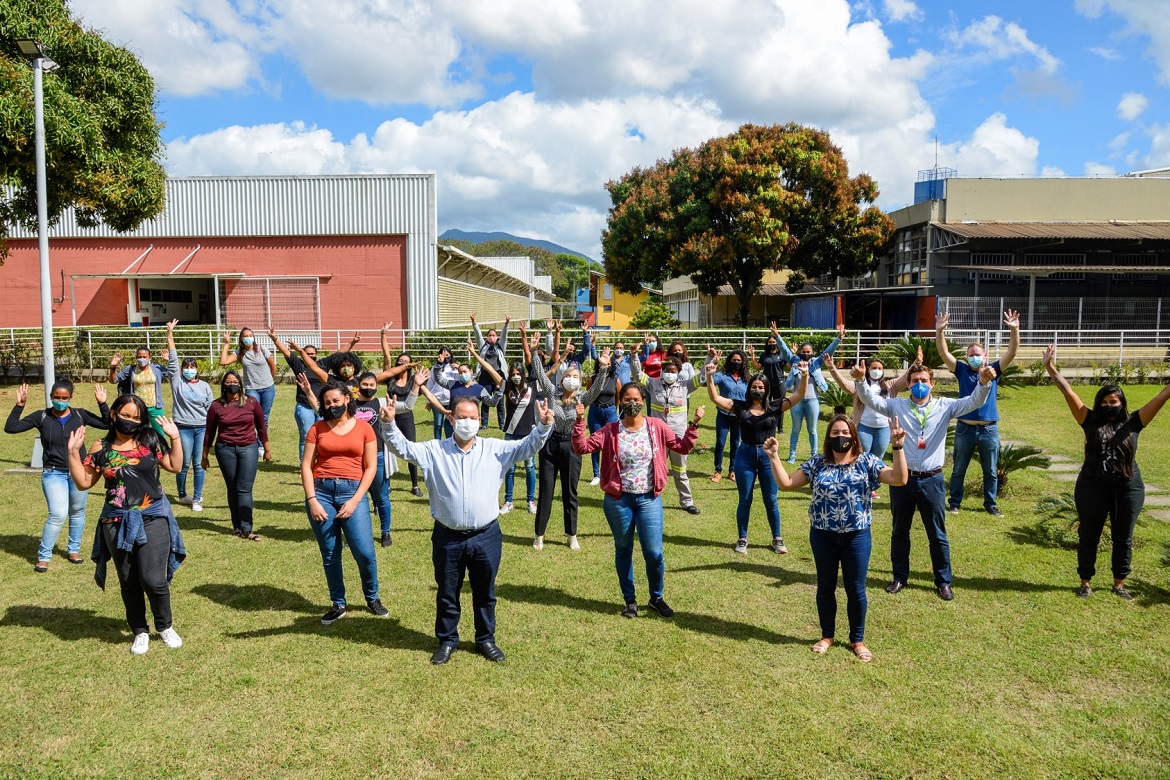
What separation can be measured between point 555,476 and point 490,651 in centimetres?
260

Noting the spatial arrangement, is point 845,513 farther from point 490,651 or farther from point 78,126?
point 78,126

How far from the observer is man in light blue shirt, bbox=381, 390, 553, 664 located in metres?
5.12

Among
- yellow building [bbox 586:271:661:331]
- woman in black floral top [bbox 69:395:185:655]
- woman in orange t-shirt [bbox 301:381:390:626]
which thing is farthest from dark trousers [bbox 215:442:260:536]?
yellow building [bbox 586:271:661:331]

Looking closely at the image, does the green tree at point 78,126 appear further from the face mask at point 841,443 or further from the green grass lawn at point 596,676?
the face mask at point 841,443

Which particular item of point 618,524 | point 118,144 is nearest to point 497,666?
point 618,524

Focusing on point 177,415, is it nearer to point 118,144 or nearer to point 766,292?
point 118,144

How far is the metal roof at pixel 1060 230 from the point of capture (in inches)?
1029

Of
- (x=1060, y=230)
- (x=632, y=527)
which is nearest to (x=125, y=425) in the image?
(x=632, y=527)

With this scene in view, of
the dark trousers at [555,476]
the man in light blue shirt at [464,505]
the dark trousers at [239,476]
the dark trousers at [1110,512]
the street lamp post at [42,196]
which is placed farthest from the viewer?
the street lamp post at [42,196]

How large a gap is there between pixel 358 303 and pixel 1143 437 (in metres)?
22.5

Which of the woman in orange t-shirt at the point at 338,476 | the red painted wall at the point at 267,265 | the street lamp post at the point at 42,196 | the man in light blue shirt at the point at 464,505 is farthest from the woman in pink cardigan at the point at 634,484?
the red painted wall at the point at 267,265

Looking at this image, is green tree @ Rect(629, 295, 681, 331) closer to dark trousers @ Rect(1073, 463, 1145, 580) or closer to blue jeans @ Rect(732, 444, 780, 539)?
blue jeans @ Rect(732, 444, 780, 539)

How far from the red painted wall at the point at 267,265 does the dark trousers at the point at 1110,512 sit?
23472mm

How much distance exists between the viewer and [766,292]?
135 ft
